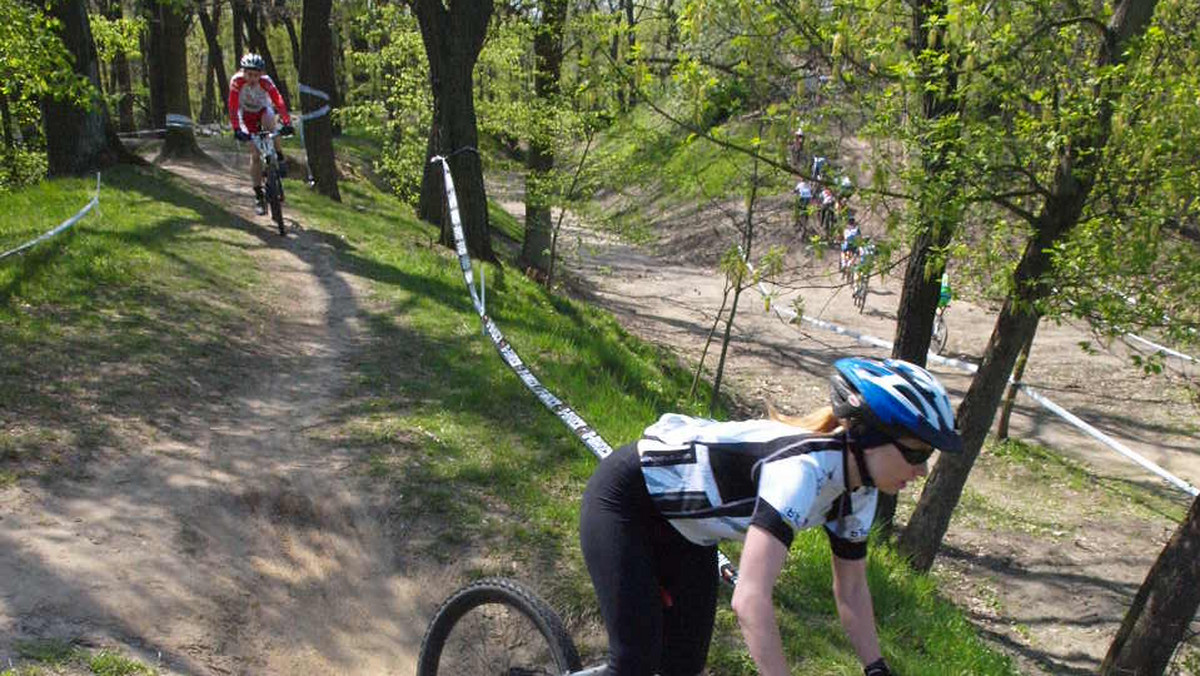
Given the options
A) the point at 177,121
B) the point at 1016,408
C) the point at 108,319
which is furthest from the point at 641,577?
the point at 177,121

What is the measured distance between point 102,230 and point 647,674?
9.60 m

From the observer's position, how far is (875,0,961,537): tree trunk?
735cm

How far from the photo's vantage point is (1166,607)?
21.9ft

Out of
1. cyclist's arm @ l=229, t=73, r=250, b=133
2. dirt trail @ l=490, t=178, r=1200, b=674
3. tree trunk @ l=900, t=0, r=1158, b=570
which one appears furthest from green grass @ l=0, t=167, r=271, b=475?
tree trunk @ l=900, t=0, r=1158, b=570

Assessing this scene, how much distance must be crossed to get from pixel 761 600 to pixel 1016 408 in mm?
16673

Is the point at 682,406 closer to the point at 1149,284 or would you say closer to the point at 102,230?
the point at 1149,284

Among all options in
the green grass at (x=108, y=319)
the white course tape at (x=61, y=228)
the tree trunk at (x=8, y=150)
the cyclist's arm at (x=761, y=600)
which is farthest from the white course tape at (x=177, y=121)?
the cyclist's arm at (x=761, y=600)

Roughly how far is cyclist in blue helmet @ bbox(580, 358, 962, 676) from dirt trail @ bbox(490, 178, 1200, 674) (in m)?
5.93

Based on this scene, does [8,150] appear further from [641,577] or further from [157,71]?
[641,577]

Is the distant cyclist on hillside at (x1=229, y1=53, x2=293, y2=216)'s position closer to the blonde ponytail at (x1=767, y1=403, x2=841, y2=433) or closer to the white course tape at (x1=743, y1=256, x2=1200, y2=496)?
the white course tape at (x1=743, y1=256, x2=1200, y2=496)

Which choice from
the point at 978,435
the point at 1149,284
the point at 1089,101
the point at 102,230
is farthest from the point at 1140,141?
the point at 102,230

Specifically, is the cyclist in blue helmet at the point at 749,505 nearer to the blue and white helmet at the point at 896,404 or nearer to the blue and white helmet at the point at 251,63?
the blue and white helmet at the point at 896,404

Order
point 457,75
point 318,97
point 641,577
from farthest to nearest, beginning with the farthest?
point 318,97, point 457,75, point 641,577

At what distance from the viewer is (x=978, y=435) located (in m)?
8.84
